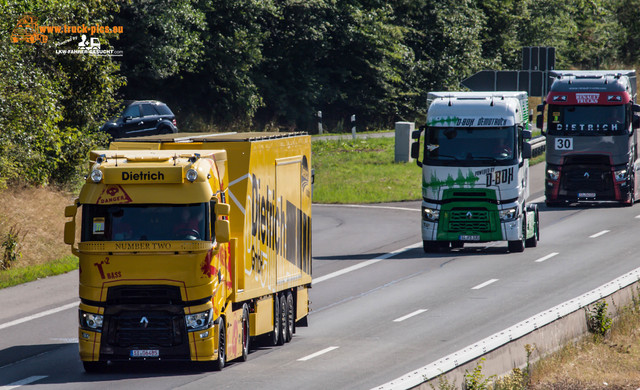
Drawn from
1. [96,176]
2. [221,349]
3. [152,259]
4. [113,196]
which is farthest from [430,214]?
[96,176]

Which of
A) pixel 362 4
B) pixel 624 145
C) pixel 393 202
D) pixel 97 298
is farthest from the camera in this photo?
pixel 362 4

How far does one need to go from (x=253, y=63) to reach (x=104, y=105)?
18698mm

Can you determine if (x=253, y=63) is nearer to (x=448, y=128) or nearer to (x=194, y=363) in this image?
(x=448, y=128)

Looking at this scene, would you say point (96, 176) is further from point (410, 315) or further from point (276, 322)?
point (410, 315)

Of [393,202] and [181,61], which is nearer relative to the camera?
[393,202]

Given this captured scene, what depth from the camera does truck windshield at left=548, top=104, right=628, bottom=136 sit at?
1318 inches

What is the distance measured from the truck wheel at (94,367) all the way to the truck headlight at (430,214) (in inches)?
521

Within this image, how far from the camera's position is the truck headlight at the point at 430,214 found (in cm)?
2662

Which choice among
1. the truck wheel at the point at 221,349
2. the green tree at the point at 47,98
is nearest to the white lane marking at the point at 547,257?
the green tree at the point at 47,98

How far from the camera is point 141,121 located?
40938 millimetres

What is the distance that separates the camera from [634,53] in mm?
76438

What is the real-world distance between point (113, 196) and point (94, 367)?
2.45 metres

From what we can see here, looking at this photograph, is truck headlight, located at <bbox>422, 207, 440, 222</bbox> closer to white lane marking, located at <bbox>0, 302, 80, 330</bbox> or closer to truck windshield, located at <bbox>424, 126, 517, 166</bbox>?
truck windshield, located at <bbox>424, 126, 517, 166</bbox>

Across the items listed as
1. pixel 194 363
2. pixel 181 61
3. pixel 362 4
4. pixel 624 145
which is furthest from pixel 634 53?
pixel 194 363
